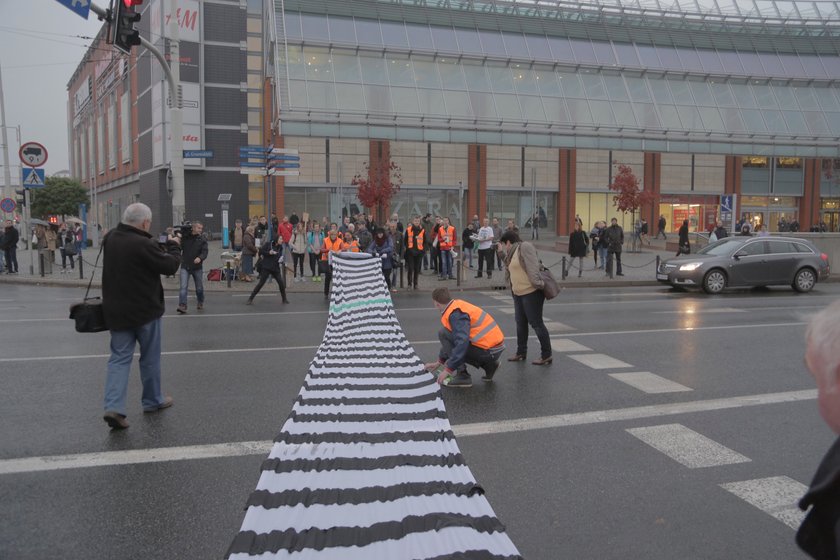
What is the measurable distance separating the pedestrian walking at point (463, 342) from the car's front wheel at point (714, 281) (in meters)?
11.7

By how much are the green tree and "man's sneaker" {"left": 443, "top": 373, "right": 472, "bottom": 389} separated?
230ft

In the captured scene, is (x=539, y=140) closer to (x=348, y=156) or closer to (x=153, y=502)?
(x=348, y=156)

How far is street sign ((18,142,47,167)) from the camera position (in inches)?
811

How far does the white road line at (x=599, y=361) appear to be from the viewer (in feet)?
27.1

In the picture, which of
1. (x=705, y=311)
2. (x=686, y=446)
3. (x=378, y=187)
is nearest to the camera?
(x=686, y=446)

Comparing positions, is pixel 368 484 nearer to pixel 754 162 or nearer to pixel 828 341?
pixel 828 341

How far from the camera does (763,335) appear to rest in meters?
10.6

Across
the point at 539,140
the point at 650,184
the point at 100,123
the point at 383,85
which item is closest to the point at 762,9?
the point at 650,184

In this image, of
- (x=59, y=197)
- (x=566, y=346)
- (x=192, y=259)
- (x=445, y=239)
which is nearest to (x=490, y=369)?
(x=566, y=346)

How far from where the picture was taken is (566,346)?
9523mm

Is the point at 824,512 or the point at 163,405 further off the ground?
the point at 824,512

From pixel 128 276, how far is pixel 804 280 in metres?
17.3

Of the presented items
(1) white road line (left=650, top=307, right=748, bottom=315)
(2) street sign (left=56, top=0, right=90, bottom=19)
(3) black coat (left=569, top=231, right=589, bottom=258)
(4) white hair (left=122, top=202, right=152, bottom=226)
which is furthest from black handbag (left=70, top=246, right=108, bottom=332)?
(3) black coat (left=569, top=231, right=589, bottom=258)

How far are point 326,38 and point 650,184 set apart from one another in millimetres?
20996
